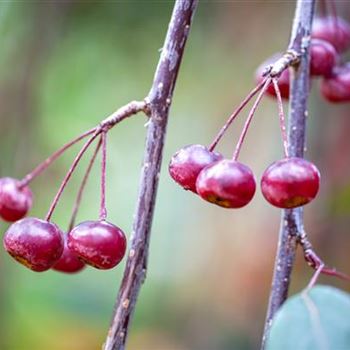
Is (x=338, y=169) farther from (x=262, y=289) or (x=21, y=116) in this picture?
(x=21, y=116)

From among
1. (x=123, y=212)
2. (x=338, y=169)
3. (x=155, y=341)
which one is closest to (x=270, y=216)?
(x=338, y=169)

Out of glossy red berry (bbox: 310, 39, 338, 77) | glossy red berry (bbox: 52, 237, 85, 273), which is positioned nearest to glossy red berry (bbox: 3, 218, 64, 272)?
glossy red berry (bbox: 52, 237, 85, 273)

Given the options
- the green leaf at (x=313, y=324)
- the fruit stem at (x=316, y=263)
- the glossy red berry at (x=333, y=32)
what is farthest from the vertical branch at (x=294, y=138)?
the glossy red berry at (x=333, y=32)

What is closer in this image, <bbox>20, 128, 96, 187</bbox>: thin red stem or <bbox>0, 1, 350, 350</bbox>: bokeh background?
<bbox>20, 128, 96, 187</bbox>: thin red stem

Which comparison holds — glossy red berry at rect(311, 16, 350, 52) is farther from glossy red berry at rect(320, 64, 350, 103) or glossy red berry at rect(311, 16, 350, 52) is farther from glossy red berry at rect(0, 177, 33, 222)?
glossy red berry at rect(0, 177, 33, 222)

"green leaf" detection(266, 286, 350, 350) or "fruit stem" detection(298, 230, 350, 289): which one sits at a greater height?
"fruit stem" detection(298, 230, 350, 289)

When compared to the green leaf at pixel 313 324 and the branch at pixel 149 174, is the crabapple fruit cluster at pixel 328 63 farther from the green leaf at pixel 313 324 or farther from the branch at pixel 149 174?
the green leaf at pixel 313 324
